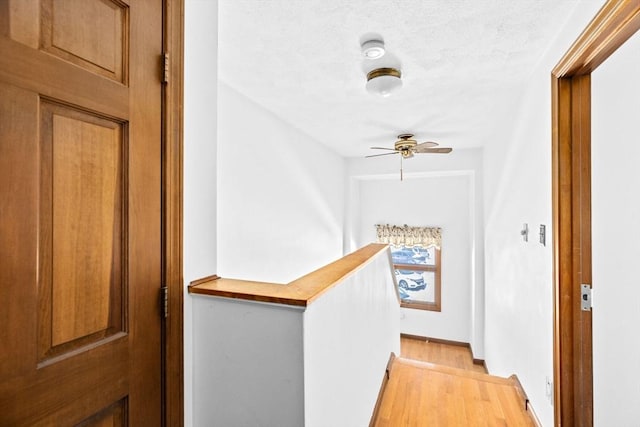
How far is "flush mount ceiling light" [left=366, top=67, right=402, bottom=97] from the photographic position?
1890 millimetres

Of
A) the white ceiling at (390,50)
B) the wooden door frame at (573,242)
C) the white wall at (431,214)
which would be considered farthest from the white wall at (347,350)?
the white wall at (431,214)

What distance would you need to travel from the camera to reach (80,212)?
2.44 feet

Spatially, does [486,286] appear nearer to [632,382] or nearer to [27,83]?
[632,382]

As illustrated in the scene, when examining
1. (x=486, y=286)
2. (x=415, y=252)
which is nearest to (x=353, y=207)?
(x=415, y=252)

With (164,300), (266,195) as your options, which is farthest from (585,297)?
(266,195)

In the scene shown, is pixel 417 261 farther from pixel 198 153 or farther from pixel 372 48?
pixel 198 153

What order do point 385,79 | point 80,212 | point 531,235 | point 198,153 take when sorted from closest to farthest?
point 80,212 → point 198,153 → point 385,79 → point 531,235

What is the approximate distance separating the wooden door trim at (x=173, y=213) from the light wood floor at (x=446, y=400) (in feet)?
4.83

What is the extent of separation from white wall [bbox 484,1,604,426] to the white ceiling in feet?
0.52

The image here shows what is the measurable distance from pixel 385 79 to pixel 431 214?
373cm

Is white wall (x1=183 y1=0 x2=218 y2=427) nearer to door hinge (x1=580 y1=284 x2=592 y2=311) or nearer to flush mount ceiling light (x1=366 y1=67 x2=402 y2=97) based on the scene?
flush mount ceiling light (x1=366 y1=67 x2=402 y2=97)

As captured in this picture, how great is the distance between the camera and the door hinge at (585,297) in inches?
58.4

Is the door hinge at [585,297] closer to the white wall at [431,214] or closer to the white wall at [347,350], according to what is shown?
the white wall at [347,350]

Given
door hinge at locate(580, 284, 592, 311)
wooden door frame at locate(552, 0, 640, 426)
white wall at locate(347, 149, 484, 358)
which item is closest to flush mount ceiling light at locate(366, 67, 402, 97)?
wooden door frame at locate(552, 0, 640, 426)
